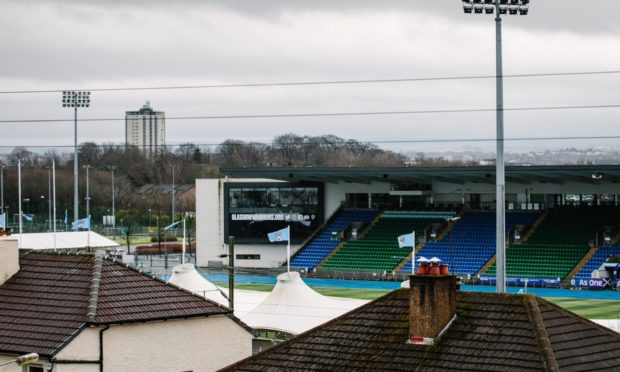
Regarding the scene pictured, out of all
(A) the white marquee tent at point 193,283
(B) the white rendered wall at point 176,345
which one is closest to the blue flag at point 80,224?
A: (A) the white marquee tent at point 193,283

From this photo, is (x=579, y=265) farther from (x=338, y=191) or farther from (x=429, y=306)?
(x=429, y=306)

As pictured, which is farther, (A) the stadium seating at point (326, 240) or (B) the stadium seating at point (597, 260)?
(A) the stadium seating at point (326, 240)

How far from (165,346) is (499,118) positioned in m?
14.3

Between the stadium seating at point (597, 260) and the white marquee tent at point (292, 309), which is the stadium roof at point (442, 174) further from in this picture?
the white marquee tent at point (292, 309)

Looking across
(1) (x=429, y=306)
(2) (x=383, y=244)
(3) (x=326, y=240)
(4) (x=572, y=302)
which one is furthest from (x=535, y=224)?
(1) (x=429, y=306)

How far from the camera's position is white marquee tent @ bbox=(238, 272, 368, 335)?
4116 cm

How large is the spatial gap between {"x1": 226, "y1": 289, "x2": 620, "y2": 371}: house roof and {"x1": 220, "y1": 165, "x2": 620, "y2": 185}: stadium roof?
1906 inches

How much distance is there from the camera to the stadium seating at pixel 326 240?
82.7 metres

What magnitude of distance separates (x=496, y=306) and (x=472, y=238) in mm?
55400

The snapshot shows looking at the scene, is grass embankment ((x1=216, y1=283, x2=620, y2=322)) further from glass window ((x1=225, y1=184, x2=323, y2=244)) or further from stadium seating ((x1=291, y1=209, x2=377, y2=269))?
glass window ((x1=225, y1=184, x2=323, y2=244))

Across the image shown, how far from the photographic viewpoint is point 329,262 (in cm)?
8112

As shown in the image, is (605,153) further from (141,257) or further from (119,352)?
(119,352)

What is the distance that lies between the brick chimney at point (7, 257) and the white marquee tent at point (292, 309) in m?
12.7

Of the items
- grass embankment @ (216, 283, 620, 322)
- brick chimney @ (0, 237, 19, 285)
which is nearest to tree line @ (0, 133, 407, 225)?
grass embankment @ (216, 283, 620, 322)
